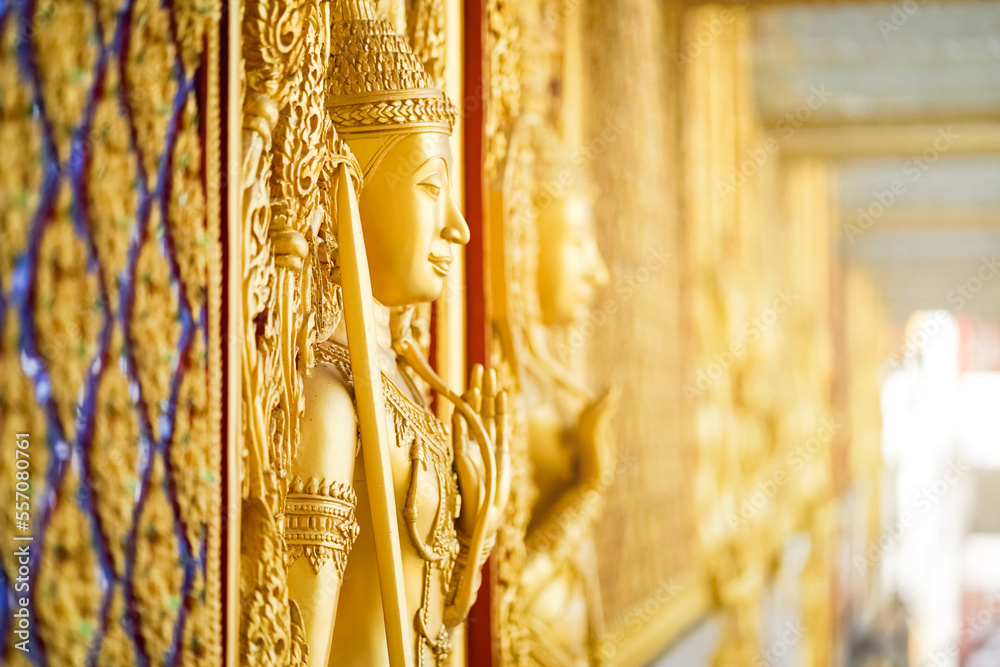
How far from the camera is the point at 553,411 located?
3.46 metres

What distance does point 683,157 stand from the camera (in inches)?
238

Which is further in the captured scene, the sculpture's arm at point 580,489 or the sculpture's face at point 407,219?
the sculpture's arm at point 580,489

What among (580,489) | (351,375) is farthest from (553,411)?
(351,375)

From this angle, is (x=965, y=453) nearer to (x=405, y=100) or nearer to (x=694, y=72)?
(x=694, y=72)

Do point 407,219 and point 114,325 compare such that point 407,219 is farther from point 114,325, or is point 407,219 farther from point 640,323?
point 640,323

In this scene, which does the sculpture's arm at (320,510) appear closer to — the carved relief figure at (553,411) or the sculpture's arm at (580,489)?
the carved relief figure at (553,411)

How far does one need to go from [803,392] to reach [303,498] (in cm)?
962

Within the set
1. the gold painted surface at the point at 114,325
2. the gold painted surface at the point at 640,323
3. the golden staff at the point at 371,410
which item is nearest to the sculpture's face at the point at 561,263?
the gold painted surface at the point at 640,323

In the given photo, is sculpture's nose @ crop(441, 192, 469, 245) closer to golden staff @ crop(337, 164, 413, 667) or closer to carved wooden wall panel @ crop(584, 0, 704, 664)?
golden staff @ crop(337, 164, 413, 667)

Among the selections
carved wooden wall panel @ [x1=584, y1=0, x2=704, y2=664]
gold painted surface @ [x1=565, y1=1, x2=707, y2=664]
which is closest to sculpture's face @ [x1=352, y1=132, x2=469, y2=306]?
gold painted surface @ [x1=565, y1=1, x2=707, y2=664]

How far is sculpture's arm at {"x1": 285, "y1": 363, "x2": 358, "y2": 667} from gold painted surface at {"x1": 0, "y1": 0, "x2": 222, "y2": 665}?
0.83ft

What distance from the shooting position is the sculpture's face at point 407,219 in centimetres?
216

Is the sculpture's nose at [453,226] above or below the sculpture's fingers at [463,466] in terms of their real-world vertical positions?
above

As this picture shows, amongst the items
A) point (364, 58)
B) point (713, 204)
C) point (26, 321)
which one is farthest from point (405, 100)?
point (713, 204)
